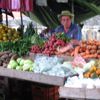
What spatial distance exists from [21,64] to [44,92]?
1228 millimetres

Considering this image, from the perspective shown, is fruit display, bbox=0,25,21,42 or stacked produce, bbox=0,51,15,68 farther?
fruit display, bbox=0,25,21,42

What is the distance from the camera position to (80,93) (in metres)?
3.78

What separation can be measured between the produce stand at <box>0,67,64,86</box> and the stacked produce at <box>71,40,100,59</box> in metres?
0.77

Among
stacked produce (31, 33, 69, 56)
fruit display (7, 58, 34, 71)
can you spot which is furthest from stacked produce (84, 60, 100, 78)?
stacked produce (31, 33, 69, 56)

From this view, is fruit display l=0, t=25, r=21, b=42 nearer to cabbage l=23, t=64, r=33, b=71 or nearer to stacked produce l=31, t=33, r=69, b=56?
stacked produce l=31, t=33, r=69, b=56

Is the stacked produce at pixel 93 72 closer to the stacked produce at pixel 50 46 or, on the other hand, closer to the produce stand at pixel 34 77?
the produce stand at pixel 34 77

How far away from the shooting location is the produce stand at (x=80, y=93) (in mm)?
3704

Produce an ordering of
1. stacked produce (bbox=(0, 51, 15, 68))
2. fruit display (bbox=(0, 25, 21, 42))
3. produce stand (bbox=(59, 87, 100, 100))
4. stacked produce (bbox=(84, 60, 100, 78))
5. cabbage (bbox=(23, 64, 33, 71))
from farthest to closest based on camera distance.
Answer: fruit display (bbox=(0, 25, 21, 42)), stacked produce (bbox=(0, 51, 15, 68)), cabbage (bbox=(23, 64, 33, 71)), stacked produce (bbox=(84, 60, 100, 78)), produce stand (bbox=(59, 87, 100, 100))

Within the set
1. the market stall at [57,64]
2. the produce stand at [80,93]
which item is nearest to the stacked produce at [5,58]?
the market stall at [57,64]

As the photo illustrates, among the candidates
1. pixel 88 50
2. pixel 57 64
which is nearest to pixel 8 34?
pixel 88 50

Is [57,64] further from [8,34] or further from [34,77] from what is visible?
[8,34]

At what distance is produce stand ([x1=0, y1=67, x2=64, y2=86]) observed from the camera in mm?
4113

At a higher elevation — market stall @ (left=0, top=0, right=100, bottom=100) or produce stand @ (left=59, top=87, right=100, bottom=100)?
market stall @ (left=0, top=0, right=100, bottom=100)

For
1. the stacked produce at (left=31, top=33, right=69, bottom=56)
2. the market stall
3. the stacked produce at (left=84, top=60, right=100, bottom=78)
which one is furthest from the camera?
the stacked produce at (left=31, top=33, right=69, bottom=56)
